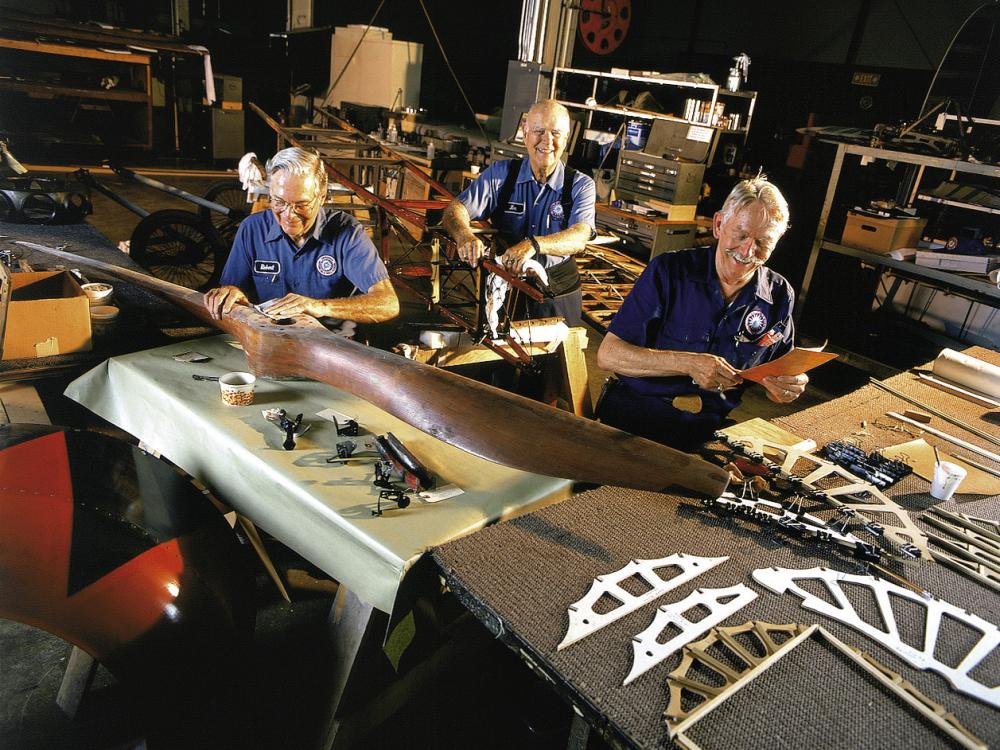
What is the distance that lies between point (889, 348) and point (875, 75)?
393 cm

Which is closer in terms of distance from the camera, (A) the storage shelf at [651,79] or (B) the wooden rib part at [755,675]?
(B) the wooden rib part at [755,675]

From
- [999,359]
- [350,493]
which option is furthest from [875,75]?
[350,493]

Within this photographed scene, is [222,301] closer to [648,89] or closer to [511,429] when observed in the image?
[511,429]

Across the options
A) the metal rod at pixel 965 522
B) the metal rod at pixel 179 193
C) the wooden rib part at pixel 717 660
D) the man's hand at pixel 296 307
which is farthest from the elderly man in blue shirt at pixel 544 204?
the metal rod at pixel 179 193

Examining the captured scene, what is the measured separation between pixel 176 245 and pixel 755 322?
451cm

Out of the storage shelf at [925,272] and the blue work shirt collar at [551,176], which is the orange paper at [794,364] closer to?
the blue work shirt collar at [551,176]

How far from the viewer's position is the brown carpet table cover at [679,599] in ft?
3.96

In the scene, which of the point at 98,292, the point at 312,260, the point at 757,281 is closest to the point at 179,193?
the point at 98,292

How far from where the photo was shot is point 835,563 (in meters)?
1.70

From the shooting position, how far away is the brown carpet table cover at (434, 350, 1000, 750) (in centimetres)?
121

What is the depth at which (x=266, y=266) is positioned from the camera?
9.66 feet

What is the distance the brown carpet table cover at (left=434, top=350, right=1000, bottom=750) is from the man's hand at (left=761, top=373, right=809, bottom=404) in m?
0.42

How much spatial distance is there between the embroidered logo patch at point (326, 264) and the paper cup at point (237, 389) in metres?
0.86

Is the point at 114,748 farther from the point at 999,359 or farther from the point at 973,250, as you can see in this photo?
the point at 973,250
